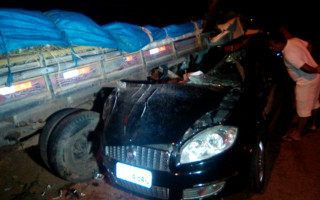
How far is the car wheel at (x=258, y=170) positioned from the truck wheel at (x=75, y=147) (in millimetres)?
2284

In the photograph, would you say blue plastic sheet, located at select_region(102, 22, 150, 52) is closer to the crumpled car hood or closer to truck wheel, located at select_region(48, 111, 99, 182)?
the crumpled car hood

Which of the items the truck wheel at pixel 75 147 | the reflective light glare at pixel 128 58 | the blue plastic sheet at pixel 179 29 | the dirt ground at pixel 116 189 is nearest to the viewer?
the dirt ground at pixel 116 189

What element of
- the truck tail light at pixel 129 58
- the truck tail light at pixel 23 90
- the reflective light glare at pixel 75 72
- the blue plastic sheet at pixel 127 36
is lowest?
the truck tail light at pixel 23 90

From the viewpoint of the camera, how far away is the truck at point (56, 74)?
2.62 meters

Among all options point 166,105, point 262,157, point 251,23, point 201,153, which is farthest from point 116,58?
point 251,23

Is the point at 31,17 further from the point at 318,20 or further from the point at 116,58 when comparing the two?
the point at 318,20

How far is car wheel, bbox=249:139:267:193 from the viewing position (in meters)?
2.53

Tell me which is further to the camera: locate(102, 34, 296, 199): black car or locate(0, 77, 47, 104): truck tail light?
locate(0, 77, 47, 104): truck tail light

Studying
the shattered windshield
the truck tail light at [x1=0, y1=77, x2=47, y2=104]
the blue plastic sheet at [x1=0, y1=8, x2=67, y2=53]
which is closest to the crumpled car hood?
the shattered windshield

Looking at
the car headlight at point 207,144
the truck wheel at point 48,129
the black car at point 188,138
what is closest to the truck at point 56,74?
the truck wheel at point 48,129

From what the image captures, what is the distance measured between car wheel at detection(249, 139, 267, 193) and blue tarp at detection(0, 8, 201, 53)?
2.63 m

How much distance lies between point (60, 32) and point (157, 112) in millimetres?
1807

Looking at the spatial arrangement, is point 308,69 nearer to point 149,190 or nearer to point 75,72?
point 149,190

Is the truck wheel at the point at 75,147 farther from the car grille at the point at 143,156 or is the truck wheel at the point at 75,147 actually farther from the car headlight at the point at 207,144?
the car headlight at the point at 207,144
